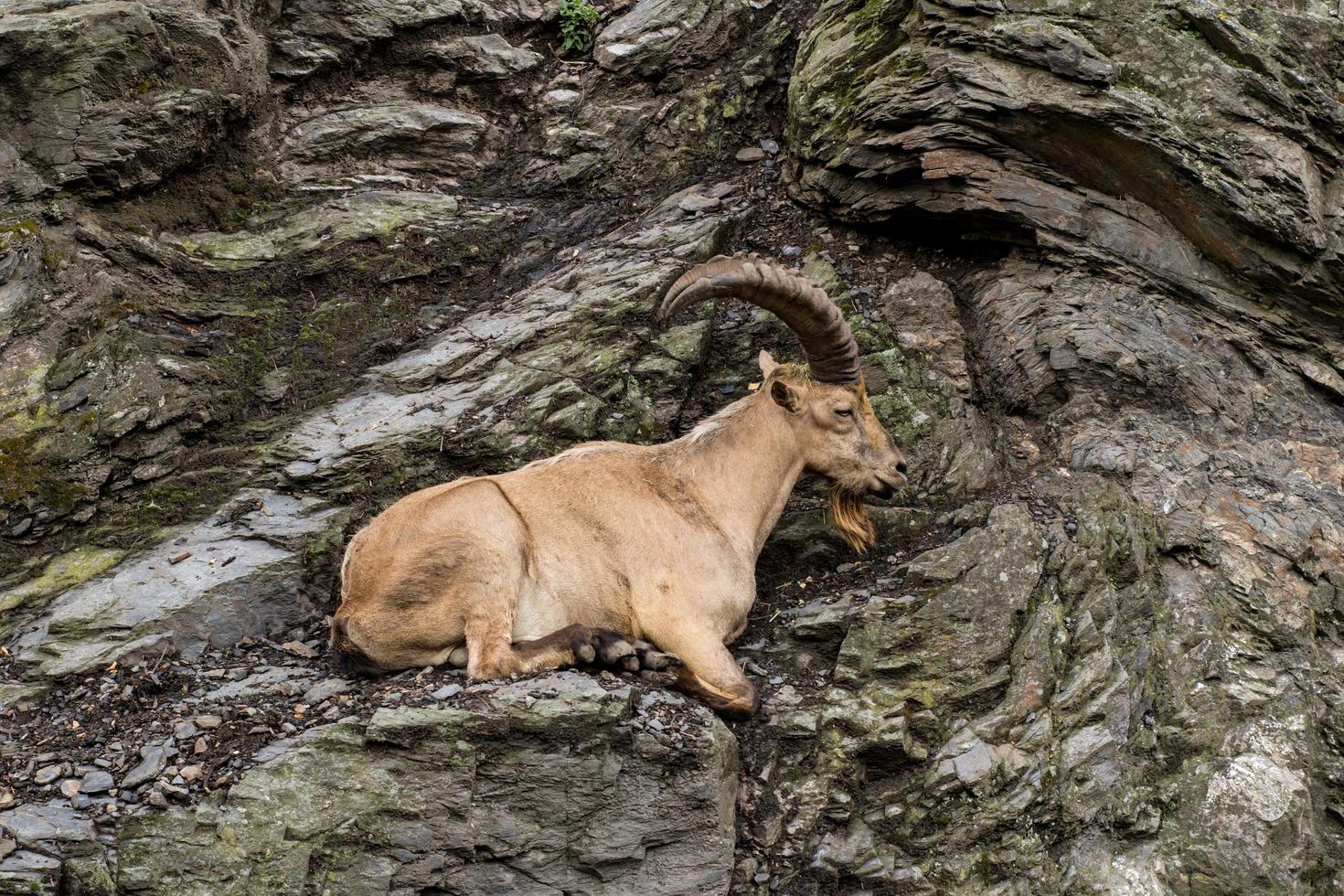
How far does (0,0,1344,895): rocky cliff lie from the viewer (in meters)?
6.71

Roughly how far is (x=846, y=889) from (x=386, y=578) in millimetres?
3429

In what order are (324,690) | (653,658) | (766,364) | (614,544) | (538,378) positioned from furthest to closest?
(538,378) → (766,364) → (614,544) → (653,658) → (324,690)

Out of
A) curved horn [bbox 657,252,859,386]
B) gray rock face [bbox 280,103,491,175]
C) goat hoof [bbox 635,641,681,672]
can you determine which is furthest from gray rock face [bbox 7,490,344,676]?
gray rock face [bbox 280,103,491,175]

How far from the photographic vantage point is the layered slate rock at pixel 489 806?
6262mm

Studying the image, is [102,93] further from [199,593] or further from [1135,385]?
[1135,385]

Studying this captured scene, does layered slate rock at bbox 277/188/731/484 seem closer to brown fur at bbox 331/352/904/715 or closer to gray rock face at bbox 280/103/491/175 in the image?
brown fur at bbox 331/352/904/715

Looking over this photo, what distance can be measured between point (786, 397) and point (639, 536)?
1.56m

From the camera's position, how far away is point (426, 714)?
673cm

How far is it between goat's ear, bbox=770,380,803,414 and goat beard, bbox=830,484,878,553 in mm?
678

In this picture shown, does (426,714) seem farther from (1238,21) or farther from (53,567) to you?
(1238,21)

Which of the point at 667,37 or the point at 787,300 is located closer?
the point at 787,300

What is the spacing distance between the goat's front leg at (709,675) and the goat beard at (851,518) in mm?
1633

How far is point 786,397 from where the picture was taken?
8.70m

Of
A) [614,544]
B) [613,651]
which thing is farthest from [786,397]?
[613,651]
